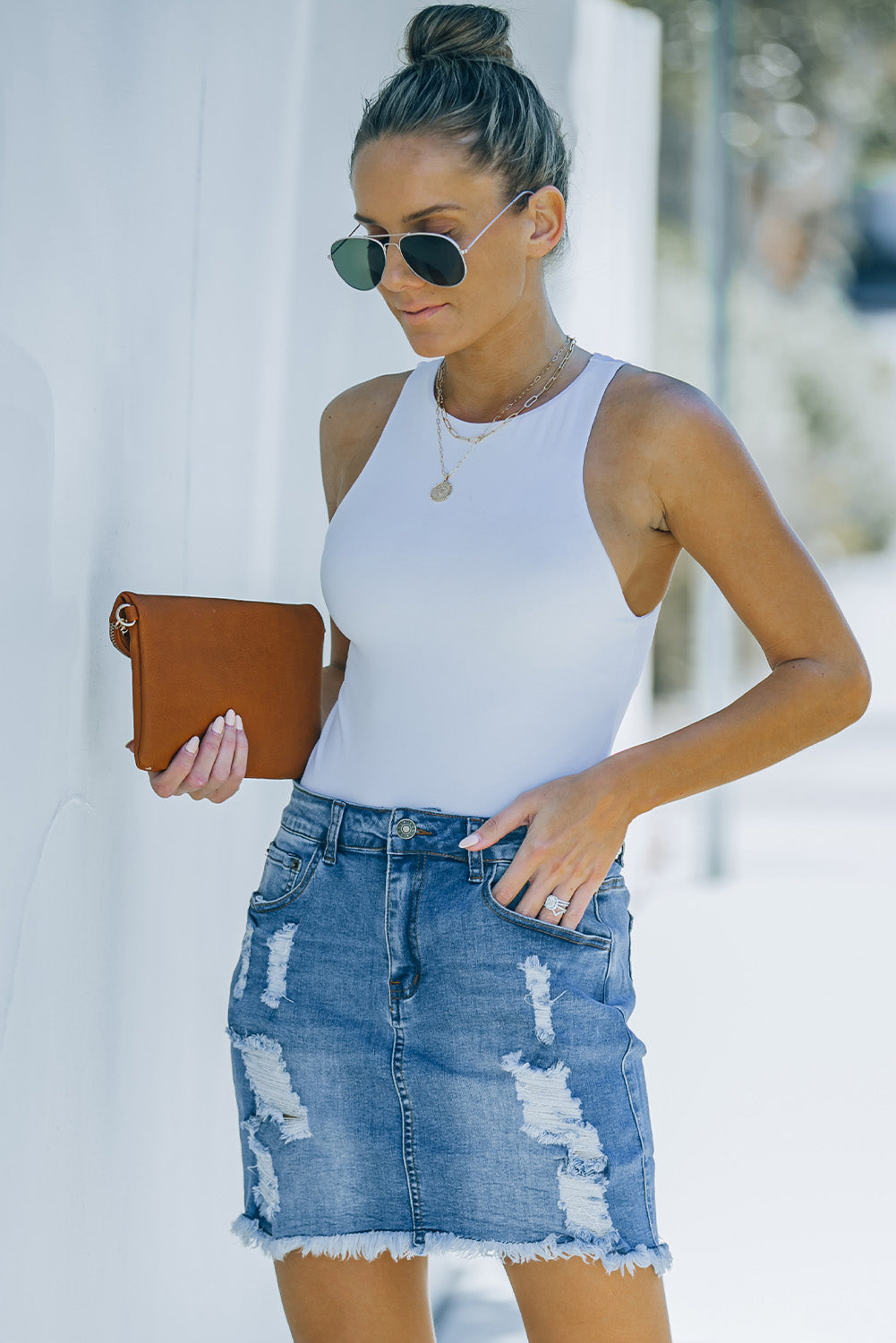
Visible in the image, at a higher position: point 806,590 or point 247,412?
point 247,412

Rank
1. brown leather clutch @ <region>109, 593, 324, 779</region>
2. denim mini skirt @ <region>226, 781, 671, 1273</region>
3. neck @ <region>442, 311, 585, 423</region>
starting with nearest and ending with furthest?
1. denim mini skirt @ <region>226, 781, 671, 1273</region>
2. brown leather clutch @ <region>109, 593, 324, 779</region>
3. neck @ <region>442, 311, 585, 423</region>

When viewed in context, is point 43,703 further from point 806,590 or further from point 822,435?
point 822,435

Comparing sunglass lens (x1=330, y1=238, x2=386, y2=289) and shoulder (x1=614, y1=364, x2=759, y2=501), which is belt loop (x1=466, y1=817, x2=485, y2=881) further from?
sunglass lens (x1=330, y1=238, x2=386, y2=289)

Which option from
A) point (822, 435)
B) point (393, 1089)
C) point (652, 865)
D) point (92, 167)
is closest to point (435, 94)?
point (92, 167)

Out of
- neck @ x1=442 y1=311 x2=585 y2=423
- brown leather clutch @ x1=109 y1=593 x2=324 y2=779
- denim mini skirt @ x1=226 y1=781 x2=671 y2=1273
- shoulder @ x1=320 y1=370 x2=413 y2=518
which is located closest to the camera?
denim mini skirt @ x1=226 y1=781 x2=671 y2=1273

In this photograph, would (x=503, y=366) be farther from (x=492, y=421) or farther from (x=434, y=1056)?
(x=434, y=1056)

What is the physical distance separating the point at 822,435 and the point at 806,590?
51.4ft

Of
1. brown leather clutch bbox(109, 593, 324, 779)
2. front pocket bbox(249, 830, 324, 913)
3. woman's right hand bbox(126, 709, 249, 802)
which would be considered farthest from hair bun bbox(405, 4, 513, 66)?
front pocket bbox(249, 830, 324, 913)

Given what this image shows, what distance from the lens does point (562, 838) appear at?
1.50 metres

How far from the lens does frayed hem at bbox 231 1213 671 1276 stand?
150 cm

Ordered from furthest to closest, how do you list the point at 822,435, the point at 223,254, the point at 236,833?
the point at 822,435
the point at 236,833
the point at 223,254

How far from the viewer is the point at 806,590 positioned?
1552mm

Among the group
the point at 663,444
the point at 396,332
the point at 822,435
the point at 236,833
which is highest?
the point at 822,435

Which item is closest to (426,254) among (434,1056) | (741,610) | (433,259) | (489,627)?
(433,259)
